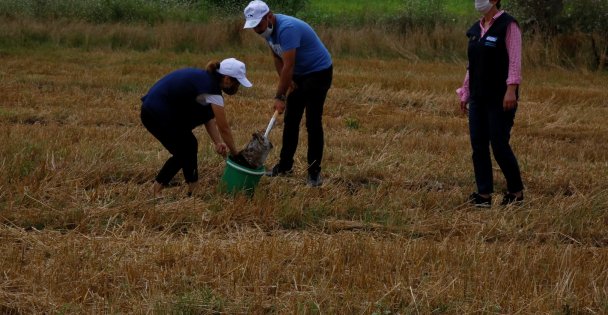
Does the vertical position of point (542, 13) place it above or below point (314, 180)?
below

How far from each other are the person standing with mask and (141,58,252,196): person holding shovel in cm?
188

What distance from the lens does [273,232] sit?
6.28 m

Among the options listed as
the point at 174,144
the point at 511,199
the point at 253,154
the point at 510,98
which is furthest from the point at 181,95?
the point at 511,199

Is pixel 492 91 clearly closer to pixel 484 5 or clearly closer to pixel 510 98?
pixel 510 98

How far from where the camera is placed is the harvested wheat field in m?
4.73

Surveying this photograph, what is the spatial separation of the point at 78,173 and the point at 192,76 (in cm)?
150

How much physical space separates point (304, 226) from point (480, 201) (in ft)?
5.62

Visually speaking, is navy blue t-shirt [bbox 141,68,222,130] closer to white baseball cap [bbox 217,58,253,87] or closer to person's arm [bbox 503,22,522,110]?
white baseball cap [bbox 217,58,253,87]

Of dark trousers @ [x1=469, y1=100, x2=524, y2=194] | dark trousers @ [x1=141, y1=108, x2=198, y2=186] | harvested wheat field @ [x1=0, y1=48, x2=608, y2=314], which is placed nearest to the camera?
harvested wheat field @ [x1=0, y1=48, x2=608, y2=314]

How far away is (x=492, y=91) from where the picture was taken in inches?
276

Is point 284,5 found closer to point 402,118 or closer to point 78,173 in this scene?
point 402,118

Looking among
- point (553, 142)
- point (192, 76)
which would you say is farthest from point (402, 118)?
point (192, 76)

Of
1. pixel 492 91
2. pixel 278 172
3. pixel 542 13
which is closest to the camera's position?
pixel 492 91

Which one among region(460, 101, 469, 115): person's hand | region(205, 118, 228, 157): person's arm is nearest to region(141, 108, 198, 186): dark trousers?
region(205, 118, 228, 157): person's arm
